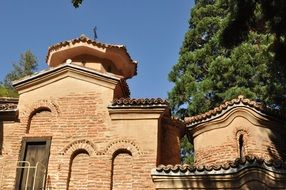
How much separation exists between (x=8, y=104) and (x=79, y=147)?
9.04ft

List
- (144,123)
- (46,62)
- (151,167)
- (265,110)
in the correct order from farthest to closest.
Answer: (46,62)
(265,110)
(144,123)
(151,167)

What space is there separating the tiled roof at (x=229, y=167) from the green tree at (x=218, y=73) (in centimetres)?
687

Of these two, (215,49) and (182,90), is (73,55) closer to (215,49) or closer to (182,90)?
(182,90)

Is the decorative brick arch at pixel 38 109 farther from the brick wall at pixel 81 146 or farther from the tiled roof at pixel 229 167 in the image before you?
the tiled roof at pixel 229 167

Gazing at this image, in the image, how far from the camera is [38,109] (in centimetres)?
1216

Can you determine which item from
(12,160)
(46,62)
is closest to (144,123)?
(12,160)

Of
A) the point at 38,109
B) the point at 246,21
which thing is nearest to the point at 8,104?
the point at 38,109

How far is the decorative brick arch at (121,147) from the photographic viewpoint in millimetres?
11133

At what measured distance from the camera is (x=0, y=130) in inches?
472

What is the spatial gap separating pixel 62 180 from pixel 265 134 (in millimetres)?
6046

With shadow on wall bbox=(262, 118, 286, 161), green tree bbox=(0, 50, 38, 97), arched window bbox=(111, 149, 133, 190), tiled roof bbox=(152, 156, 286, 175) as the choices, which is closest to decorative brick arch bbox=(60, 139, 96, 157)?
arched window bbox=(111, 149, 133, 190)

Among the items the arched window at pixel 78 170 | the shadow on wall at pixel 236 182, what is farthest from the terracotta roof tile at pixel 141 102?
the shadow on wall at pixel 236 182

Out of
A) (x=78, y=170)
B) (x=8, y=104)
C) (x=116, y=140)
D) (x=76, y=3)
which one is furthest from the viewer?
(x=8, y=104)

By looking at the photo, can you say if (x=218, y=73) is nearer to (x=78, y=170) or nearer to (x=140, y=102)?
(x=140, y=102)
